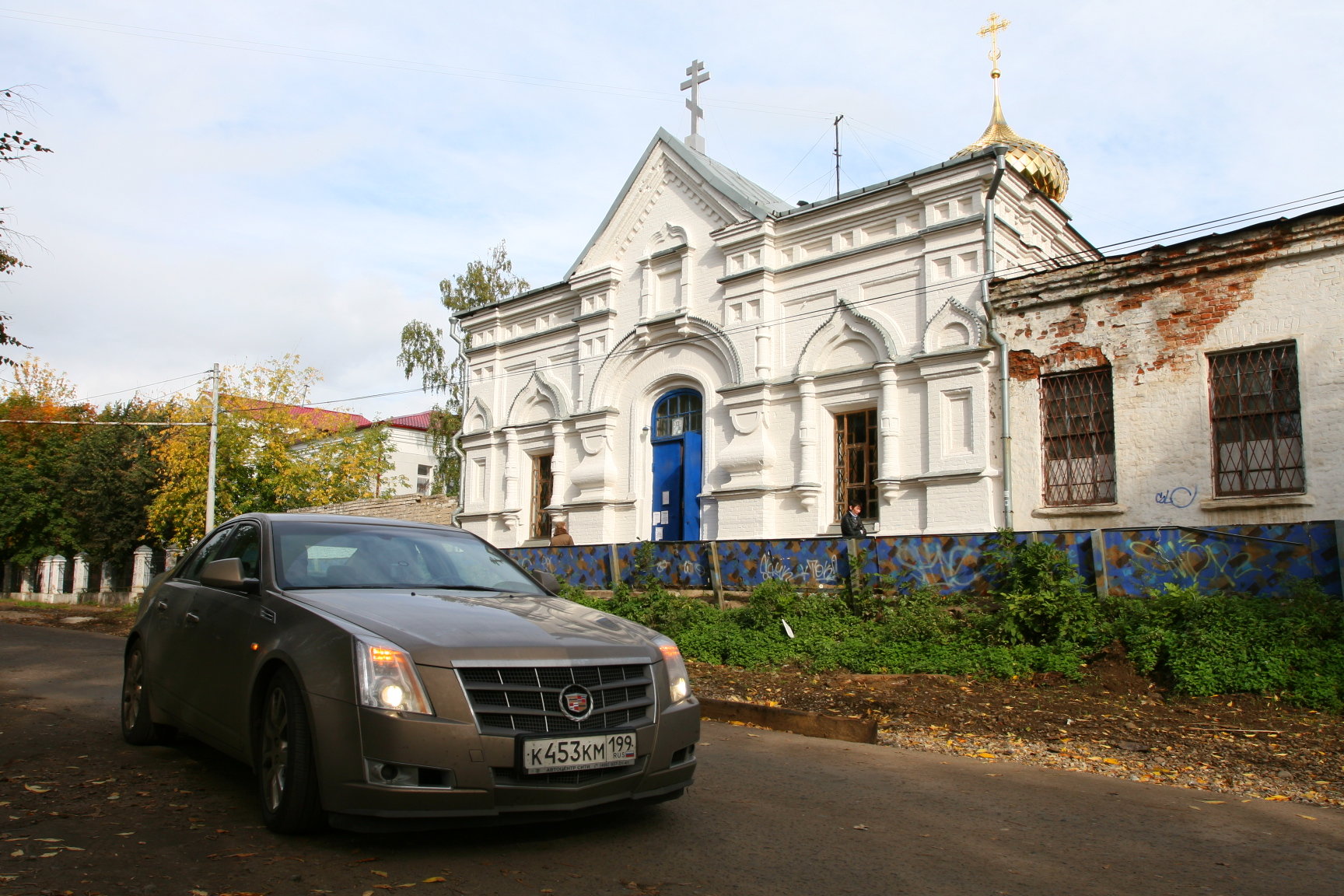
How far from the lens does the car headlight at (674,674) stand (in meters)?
4.88

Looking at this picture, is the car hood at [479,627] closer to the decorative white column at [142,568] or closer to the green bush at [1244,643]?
the green bush at [1244,643]

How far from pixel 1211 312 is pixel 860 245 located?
5673mm

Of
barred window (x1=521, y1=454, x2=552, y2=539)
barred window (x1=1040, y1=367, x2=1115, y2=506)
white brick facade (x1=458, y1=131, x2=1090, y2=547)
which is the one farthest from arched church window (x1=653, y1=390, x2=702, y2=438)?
barred window (x1=1040, y1=367, x2=1115, y2=506)

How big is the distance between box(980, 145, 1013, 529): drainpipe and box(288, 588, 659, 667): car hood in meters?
10.4

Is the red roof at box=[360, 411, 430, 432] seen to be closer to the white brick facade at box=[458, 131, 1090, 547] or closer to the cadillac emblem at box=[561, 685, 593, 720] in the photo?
the white brick facade at box=[458, 131, 1090, 547]

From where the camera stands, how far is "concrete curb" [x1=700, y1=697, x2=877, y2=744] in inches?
332

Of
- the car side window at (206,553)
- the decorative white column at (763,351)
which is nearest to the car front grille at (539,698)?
the car side window at (206,553)

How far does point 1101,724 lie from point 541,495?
15331 millimetres

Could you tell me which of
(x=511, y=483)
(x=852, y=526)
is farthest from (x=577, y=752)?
(x=511, y=483)

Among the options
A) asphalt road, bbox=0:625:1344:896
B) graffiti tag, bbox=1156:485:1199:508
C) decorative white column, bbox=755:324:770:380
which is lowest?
asphalt road, bbox=0:625:1344:896

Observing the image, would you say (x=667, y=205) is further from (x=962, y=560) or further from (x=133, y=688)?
(x=133, y=688)

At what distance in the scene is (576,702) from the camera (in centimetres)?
436

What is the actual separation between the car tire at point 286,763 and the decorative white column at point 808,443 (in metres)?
12.6

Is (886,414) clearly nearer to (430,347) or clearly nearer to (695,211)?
(695,211)
